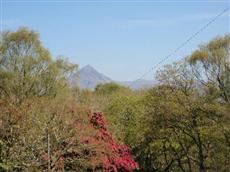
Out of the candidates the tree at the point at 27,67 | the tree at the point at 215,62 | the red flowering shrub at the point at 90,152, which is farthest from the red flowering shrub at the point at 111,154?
the tree at the point at 27,67

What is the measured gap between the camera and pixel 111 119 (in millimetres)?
33219

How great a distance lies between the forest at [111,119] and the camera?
708 inches

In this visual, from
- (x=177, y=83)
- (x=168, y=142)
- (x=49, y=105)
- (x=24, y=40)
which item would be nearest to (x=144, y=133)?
(x=168, y=142)

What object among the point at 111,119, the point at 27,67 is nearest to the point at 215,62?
the point at 111,119

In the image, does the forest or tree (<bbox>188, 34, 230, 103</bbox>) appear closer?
the forest

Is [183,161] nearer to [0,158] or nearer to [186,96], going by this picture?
[186,96]

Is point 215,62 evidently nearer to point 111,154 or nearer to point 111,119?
point 111,119

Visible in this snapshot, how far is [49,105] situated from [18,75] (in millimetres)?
16597

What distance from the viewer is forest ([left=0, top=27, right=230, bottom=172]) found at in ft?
59.0

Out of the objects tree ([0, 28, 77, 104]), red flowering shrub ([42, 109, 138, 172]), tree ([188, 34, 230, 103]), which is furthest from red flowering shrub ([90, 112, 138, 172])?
tree ([0, 28, 77, 104])

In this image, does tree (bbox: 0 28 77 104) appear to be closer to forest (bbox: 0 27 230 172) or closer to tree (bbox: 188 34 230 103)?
forest (bbox: 0 27 230 172)

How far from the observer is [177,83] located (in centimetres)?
2831

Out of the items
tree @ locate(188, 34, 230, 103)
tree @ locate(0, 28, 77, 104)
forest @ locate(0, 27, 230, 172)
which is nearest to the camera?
forest @ locate(0, 27, 230, 172)

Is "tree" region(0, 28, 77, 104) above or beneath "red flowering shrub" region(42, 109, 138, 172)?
above
